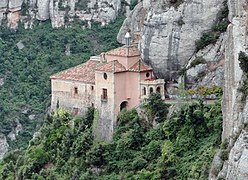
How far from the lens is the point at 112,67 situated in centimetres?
6328

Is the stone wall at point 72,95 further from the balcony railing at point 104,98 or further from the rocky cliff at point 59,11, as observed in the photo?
the rocky cliff at point 59,11

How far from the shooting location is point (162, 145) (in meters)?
59.4

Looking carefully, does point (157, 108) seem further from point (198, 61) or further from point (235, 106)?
point (235, 106)

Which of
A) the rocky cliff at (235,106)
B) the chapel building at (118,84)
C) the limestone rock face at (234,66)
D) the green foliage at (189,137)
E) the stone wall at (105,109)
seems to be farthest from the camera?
the stone wall at (105,109)

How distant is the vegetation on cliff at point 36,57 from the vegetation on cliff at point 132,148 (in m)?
46.1

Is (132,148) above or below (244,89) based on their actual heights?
below

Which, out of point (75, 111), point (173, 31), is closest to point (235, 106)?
point (173, 31)

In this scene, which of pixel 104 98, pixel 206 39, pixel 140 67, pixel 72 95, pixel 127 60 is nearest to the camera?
pixel 206 39

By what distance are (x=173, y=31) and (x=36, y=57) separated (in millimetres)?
62710

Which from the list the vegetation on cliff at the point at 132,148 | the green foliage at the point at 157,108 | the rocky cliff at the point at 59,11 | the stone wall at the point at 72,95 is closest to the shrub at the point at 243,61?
the vegetation on cliff at the point at 132,148

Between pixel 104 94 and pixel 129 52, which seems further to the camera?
pixel 104 94

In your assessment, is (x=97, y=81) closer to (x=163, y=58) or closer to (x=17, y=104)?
(x=163, y=58)

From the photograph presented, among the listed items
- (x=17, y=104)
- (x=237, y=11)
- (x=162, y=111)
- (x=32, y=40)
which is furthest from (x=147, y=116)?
(x=32, y=40)

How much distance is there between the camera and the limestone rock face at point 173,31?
61062mm
